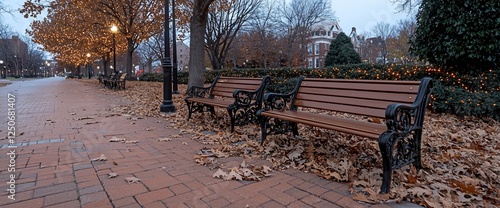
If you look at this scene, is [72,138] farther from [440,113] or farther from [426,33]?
[426,33]

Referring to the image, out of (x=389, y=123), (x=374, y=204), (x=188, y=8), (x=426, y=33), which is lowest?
(x=374, y=204)

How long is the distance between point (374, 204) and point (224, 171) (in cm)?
142

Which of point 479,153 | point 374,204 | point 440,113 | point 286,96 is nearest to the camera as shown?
point 374,204

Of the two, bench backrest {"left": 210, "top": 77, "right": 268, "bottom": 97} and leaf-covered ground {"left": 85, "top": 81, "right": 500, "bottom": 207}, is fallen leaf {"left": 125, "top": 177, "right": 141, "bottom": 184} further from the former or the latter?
bench backrest {"left": 210, "top": 77, "right": 268, "bottom": 97}

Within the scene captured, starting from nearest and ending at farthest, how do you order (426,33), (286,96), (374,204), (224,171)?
(374,204) < (224,171) < (286,96) < (426,33)

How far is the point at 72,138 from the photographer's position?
434 centimetres

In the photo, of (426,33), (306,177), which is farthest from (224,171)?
(426,33)

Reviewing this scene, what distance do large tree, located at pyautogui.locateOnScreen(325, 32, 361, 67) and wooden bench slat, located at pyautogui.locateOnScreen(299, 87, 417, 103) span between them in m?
20.2

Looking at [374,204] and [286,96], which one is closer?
[374,204]

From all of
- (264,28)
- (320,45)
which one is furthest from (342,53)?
(320,45)

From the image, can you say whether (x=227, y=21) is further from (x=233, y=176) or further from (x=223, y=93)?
(x=233, y=176)

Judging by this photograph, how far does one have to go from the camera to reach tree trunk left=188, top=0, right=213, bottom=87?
27.0 ft

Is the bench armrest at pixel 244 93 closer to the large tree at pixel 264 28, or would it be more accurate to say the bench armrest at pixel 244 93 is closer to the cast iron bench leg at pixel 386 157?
the cast iron bench leg at pixel 386 157

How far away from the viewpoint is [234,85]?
5461 mm
